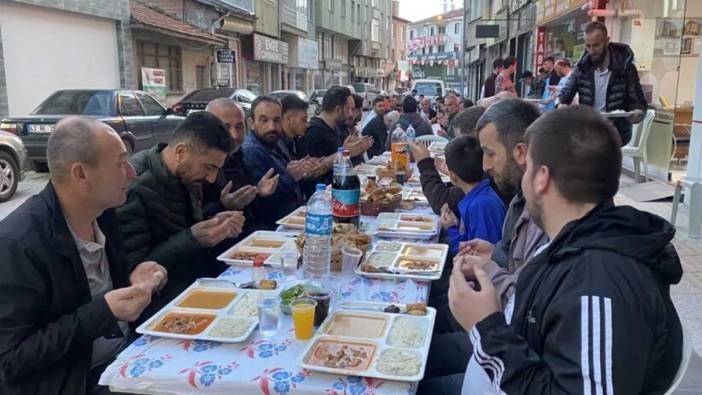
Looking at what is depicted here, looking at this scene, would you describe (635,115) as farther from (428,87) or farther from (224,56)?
(428,87)

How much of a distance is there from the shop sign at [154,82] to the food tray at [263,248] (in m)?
14.9

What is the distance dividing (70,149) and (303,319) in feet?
3.36

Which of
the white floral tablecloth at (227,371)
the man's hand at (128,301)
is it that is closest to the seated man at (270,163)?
the man's hand at (128,301)

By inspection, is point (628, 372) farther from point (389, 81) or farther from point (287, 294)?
point (389, 81)

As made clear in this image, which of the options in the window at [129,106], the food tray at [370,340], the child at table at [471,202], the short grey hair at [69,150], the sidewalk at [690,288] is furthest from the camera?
the window at [129,106]

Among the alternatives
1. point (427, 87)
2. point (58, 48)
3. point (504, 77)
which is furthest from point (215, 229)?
point (427, 87)

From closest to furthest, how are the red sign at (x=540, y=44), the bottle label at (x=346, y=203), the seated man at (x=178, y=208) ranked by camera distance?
the seated man at (x=178, y=208) < the bottle label at (x=346, y=203) < the red sign at (x=540, y=44)

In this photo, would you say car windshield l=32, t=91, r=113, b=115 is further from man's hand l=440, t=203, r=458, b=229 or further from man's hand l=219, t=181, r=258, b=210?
man's hand l=440, t=203, r=458, b=229

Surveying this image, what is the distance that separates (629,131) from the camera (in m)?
6.07

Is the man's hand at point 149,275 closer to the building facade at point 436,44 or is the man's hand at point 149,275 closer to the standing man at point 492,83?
the standing man at point 492,83

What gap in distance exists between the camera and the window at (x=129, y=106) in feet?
35.3

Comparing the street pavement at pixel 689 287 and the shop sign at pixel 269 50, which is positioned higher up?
the shop sign at pixel 269 50

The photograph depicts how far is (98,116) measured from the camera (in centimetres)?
→ 1014

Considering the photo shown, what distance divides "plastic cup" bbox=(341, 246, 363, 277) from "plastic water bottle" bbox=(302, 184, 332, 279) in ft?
0.27
